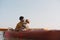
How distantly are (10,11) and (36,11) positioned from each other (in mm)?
941

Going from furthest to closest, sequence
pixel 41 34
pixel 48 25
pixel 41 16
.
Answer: pixel 41 16, pixel 48 25, pixel 41 34

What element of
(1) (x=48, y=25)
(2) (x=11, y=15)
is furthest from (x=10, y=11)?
(1) (x=48, y=25)

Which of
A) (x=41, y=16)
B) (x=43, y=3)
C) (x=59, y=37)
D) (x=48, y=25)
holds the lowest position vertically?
(x=59, y=37)

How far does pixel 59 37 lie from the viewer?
1.71 m

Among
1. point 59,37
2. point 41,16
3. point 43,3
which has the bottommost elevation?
point 59,37

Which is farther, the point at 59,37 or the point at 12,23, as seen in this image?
the point at 12,23

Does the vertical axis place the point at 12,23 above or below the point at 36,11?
below

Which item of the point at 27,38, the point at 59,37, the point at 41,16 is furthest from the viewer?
the point at 41,16

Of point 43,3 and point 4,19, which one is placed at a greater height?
point 43,3

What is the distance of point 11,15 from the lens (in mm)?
6188

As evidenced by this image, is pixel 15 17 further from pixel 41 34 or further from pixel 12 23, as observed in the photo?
pixel 41 34

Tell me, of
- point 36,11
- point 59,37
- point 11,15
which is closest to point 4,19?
point 11,15

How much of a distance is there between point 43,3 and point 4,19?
1490 mm

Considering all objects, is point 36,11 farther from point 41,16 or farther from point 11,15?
point 11,15
